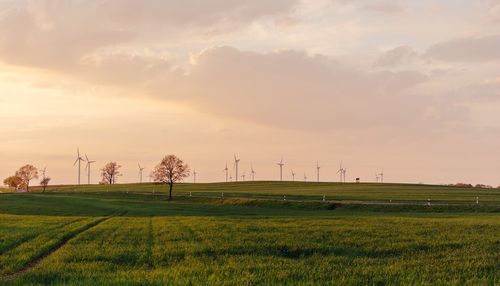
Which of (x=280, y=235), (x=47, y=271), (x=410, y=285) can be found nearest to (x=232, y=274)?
(x=410, y=285)

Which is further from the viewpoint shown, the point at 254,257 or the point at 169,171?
the point at 169,171

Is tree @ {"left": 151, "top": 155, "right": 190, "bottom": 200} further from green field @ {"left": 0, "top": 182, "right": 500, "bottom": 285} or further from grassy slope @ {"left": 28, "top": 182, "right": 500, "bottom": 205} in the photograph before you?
green field @ {"left": 0, "top": 182, "right": 500, "bottom": 285}

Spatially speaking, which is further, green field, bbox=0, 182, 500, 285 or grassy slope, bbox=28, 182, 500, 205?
grassy slope, bbox=28, 182, 500, 205

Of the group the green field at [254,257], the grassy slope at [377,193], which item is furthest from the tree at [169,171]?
the green field at [254,257]

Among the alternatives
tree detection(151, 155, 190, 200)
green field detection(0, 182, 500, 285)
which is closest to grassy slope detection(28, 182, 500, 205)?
tree detection(151, 155, 190, 200)

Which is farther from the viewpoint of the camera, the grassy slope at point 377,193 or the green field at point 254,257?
the grassy slope at point 377,193

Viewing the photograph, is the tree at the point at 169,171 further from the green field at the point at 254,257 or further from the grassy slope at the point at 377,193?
the green field at the point at 254,257

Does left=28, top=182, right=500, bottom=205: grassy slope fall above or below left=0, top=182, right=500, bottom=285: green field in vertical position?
below

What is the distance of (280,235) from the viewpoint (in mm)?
31938

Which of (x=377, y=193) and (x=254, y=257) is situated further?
(x=377, y=193)

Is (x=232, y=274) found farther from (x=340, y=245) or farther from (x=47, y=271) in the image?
(x=340, y=245)

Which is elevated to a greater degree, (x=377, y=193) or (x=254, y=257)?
(x=254, y=257)

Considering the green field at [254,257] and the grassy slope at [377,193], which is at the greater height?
the green field at [254,257]

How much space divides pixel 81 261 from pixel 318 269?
10.6 m
